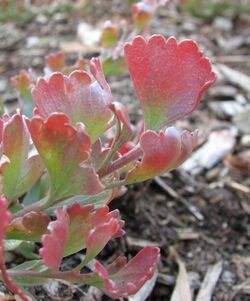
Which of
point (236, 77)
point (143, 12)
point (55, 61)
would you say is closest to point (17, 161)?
point (55, 61)

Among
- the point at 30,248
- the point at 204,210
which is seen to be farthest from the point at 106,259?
the point at 204,210

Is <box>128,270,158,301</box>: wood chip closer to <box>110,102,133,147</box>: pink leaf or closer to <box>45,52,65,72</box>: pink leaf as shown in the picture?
<box>110,102,133,147</box>: pink leaf

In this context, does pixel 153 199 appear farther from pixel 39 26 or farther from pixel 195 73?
pixel 39 26

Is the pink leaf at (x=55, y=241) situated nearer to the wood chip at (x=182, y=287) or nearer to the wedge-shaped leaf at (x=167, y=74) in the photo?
the wedge-shaped leaf at (x=167, y=74)

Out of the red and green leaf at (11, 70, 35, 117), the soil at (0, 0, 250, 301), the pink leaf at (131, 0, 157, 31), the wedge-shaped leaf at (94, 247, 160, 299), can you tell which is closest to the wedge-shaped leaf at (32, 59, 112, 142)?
the wedge-shaped leaf at (94, 247, 160, 299)

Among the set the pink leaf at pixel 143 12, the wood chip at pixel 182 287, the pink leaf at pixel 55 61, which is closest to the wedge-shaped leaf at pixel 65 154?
the wood chip at pixel 182 287
